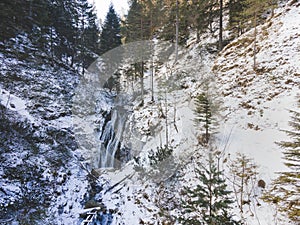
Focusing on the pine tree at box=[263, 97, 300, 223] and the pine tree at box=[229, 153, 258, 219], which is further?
the pine tree at box=[229, 153, 258, 219]

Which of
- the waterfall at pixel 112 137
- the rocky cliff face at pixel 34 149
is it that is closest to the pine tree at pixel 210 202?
the rocky cliff face at pixel 34 149

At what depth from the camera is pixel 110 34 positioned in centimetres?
2702

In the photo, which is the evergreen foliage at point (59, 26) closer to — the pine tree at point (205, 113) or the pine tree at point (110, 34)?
the pine tree at point (110, 34)

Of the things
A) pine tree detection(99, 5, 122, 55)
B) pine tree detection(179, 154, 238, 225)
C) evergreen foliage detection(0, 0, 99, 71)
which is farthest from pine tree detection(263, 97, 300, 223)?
pine tree detection(99, 5, 122, 55)

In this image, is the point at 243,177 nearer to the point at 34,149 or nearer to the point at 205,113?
the point at 205,113

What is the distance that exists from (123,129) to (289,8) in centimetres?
1830

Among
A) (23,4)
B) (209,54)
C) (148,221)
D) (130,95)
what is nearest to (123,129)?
(130,95)

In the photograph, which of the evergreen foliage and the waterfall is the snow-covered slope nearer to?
the waterfall

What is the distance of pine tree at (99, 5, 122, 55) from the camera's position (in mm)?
26719

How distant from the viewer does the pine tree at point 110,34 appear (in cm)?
2672

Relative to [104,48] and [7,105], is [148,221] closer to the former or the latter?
[7,105]

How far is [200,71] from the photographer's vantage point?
1911 centimetres

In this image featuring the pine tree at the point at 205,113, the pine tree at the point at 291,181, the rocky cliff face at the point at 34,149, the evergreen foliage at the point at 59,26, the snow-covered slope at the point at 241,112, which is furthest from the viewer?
the evergreen foliage at the point at 59,26

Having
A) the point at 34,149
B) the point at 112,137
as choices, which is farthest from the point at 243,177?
the point at 112,137
